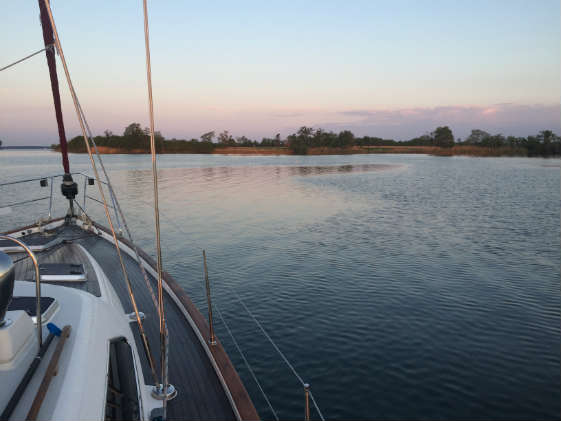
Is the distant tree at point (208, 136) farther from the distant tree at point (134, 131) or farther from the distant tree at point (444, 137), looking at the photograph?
the distant tree at point (444, 137)

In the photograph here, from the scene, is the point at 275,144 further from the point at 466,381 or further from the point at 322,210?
the point at 466,381

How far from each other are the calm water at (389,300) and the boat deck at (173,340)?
1.82 meters

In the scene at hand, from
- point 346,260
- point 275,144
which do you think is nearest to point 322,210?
point 346,260

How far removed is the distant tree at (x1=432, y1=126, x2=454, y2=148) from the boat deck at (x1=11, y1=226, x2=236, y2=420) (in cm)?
12460

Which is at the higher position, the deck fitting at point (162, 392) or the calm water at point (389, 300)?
the deck fitting at point (162, 392)

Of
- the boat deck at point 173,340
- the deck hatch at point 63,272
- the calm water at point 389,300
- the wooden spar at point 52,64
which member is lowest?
the calm water at point 389,300

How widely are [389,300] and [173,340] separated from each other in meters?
5.59

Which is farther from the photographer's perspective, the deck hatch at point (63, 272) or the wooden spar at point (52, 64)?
the wooden spar at point (52, 64)

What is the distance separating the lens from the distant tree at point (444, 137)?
115125 mm

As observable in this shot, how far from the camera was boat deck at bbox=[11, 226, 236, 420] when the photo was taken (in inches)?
124

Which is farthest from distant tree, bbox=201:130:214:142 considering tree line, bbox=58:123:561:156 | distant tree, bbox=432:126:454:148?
distant tree, bbox=432:126:454:148

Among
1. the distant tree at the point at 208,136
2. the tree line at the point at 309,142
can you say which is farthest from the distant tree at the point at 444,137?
the distant tree at the point at 208,136

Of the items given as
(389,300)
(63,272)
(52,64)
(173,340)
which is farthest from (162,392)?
(52,64)

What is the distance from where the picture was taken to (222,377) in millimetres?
3387
